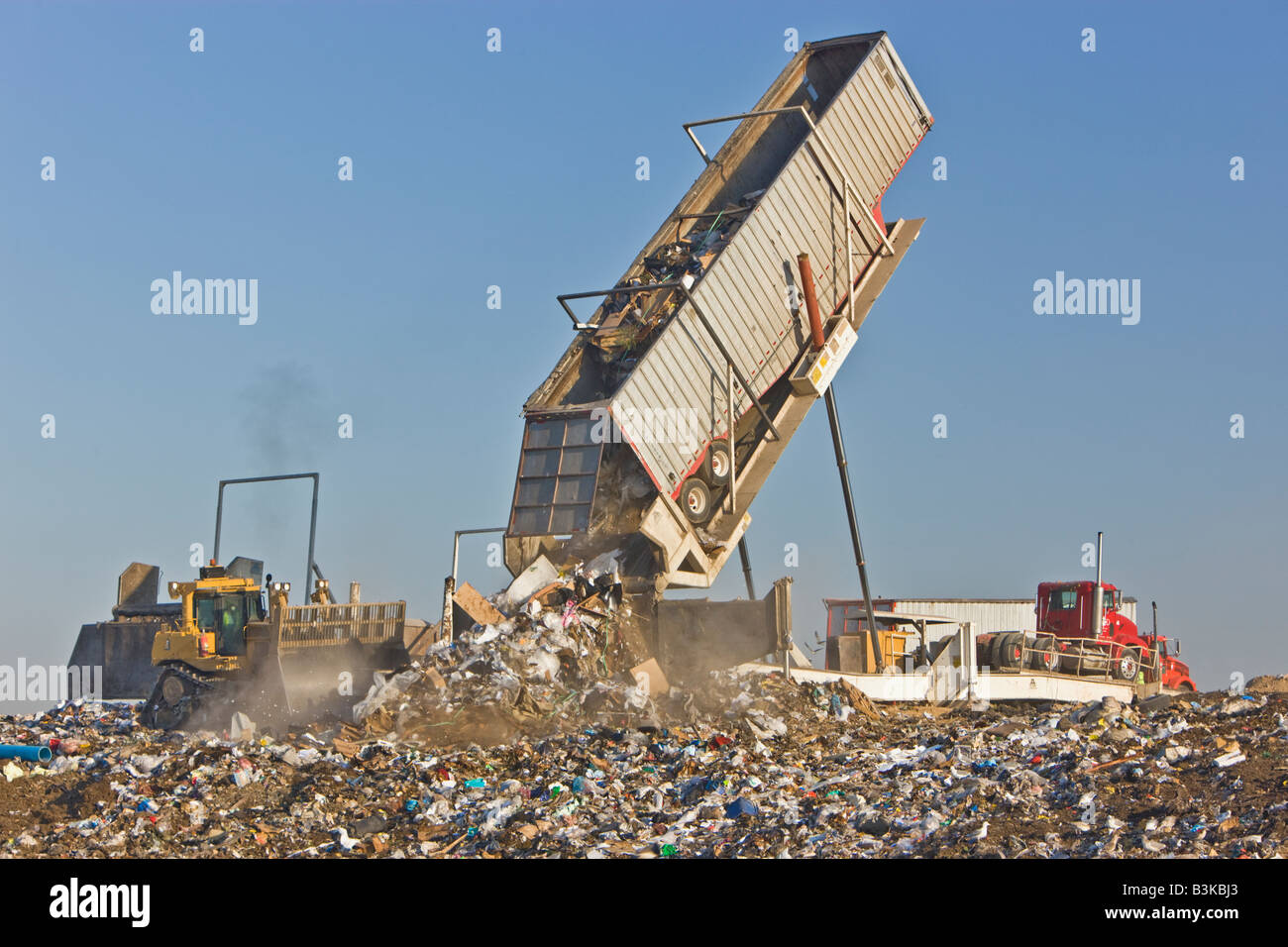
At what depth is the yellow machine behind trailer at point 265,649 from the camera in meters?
12.3

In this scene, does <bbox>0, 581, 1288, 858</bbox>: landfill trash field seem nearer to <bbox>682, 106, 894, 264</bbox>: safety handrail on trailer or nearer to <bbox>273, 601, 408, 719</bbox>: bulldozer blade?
<bbox>273, 601, 408, 719</bbox>: bulldozer blade

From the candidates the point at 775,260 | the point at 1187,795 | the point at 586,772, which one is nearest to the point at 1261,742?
the point at 1187,795

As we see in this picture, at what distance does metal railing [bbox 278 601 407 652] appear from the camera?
1238cm

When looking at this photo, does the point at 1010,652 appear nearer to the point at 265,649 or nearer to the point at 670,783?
the point at 670,783

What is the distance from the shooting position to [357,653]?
1267cm

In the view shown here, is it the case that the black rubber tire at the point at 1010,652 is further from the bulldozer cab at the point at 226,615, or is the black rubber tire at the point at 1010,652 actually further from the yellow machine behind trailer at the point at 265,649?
the bulldozer cab at the point at 226,615

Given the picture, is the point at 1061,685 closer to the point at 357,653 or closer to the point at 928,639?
the point at 928,639

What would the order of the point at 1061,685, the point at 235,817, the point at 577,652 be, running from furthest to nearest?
the point at 1061,685 → the point at 577,652 → the point at 235,817

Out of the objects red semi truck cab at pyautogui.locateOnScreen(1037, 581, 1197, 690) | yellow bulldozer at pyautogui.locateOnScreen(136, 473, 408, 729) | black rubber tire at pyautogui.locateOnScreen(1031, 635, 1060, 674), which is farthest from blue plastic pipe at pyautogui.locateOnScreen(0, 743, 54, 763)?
red semi truck cab at pyautogui.locateOnScreen(1037, 581, 1197, 690)

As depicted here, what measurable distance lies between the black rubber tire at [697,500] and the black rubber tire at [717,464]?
11cm

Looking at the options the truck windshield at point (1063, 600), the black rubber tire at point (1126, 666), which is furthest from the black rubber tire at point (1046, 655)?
the truck windshield at point (1063, 600)
